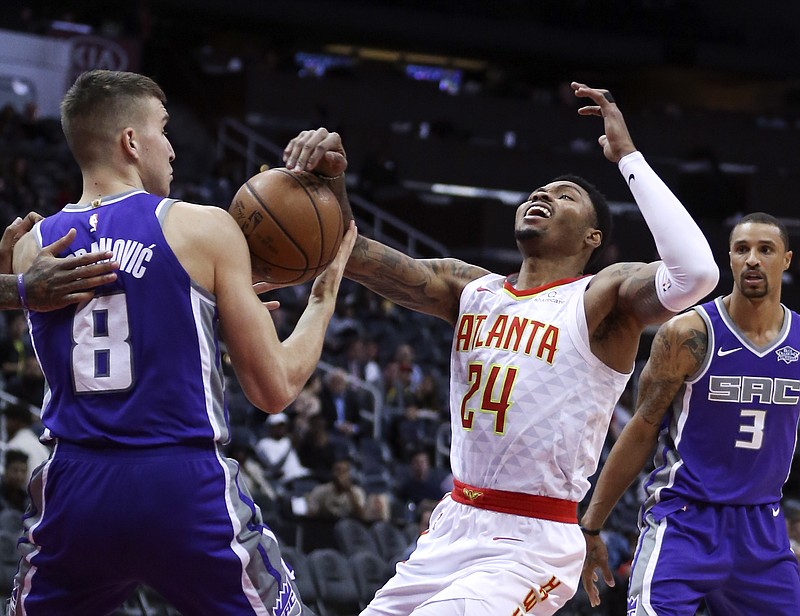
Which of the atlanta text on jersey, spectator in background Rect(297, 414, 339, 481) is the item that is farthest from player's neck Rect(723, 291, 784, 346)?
spectator in background Rect(297, 414, 339, 481)

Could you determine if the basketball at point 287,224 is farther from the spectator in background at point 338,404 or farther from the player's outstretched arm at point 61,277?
the spectator in background at point 338,404

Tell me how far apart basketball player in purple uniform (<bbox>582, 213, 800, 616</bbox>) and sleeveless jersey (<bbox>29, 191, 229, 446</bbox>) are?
8.52 feet

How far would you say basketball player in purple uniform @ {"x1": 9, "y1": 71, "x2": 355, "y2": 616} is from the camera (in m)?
3.12

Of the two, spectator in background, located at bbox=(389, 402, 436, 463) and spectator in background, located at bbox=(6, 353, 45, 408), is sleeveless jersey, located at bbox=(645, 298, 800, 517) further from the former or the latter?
spectator in background, located at bbox=(389, 402, 436, 463)

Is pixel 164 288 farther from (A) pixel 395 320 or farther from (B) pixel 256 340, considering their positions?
(A) pixel 395 320

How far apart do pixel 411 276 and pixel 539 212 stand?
588 mm

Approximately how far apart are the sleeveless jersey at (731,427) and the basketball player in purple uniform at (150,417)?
2.61 metres

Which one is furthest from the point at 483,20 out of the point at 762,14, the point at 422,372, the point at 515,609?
the point at 515,609

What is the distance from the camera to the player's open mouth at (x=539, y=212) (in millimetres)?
4789

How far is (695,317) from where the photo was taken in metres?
5.66

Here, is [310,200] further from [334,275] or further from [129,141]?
[129,141]

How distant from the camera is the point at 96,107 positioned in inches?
133

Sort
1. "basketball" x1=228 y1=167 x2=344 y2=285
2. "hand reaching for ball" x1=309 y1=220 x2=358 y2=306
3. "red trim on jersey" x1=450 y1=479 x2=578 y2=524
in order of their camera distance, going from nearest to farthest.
Answer: "hand reaching for ball" x1=309 y1=220 x2=358 y2=306 < "basketball" x1=228 y1=167 x2=344 y2=285 < "red trim on jersey" x1=450 y1=479 x2=578 y2=524

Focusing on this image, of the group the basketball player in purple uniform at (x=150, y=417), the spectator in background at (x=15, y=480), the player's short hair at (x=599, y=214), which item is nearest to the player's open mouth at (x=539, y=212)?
the player's short hair at (x=599, y=214)
